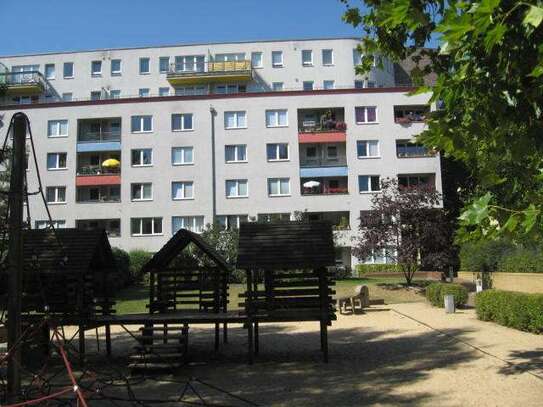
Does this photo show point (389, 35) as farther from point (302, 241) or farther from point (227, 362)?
point (227, 362)

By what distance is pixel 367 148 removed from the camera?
4916 centimetres

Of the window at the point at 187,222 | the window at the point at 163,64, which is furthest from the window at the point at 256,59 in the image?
the window at the point at 187,222

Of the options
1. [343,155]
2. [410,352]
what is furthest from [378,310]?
[343,155]

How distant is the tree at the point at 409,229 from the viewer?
30219 millimetres

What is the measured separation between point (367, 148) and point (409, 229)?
1923cm

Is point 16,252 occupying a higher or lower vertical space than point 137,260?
lower

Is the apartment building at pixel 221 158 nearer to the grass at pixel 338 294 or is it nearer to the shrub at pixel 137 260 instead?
the shrub at pixel 137 260

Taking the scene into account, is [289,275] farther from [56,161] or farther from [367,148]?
[56,161]

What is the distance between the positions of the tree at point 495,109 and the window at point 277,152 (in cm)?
4333

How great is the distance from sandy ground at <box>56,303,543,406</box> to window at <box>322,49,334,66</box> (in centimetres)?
4388

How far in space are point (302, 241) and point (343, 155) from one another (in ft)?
126

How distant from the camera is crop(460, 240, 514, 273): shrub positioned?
3002 centimetres

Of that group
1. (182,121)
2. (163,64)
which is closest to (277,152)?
(182,121)

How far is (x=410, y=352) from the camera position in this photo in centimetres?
1295
